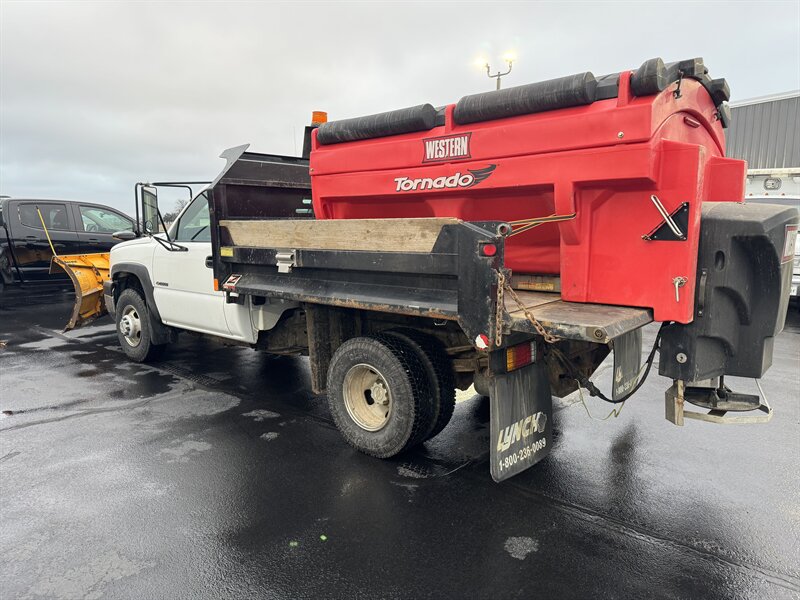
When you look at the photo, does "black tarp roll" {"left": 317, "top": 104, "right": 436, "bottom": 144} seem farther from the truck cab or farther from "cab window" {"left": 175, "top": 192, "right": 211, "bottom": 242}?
"cab window" {"left": 175, "top": 192, "right": 211, "bottom": 242}

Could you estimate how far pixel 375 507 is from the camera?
3.46 metres

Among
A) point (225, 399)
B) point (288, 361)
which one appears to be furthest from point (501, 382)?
point (288, 361)

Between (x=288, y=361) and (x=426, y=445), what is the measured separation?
3242 millimetres

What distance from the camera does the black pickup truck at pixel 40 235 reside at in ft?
35.2

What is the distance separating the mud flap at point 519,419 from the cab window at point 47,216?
10.8 meters

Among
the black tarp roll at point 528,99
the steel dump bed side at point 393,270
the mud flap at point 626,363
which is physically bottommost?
the mud flap at point 626,363

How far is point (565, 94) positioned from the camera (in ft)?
10.6

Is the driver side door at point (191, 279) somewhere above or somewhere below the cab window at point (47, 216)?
below

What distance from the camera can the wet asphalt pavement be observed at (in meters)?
2.78

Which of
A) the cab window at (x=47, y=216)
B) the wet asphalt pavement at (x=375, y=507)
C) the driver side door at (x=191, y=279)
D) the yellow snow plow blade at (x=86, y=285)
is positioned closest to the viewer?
the wet asphalt pavement at (x=375, y=507)

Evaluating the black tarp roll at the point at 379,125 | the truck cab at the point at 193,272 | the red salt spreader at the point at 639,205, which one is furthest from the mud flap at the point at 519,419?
the truck cab at the point at 193,272

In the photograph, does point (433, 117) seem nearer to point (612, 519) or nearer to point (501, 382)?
point (501, 382)

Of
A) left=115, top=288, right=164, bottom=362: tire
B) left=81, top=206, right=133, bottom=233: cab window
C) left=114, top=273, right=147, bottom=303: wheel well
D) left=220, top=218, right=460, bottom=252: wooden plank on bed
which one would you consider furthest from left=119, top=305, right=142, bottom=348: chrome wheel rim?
left=81, top=206, right=133, bottom=233: cab window

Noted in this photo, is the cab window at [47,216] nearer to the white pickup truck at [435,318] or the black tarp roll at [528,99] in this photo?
the white pickup truck at [435,318]
